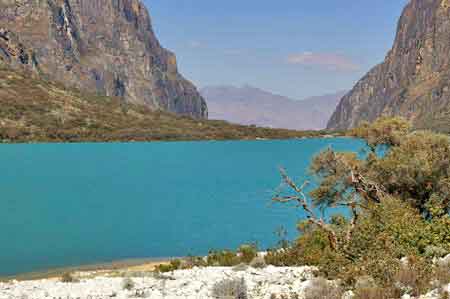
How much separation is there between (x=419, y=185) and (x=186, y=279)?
1820 cm

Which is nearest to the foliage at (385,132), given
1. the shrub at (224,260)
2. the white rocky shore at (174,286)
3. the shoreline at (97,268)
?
the shoreline at (97,268)

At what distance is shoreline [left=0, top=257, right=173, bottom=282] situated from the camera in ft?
120

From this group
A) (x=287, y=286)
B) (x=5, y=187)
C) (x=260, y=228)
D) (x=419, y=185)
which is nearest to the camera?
(x=287, y=286)

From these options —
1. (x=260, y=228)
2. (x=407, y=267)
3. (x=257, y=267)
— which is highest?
(x=407, y=267)

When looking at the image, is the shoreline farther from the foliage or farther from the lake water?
the foliage

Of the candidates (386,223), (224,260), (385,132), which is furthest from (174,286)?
(385,132)

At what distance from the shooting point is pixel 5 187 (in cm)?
9038

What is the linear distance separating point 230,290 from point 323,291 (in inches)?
125

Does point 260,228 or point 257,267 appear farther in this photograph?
point 260,228

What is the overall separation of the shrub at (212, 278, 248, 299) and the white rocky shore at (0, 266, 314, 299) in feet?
1.31

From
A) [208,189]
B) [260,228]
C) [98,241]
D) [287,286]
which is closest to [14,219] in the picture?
[98,241]

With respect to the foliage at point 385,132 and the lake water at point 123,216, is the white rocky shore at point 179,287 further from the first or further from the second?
the foliage at point 385,132

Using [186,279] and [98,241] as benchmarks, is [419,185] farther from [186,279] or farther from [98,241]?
[98,241]

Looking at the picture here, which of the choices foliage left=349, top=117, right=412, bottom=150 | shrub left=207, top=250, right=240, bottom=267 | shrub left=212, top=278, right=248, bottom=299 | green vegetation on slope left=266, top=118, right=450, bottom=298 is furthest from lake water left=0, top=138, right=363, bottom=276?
shrub left=212, top=278, right=248, bottom=299
